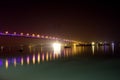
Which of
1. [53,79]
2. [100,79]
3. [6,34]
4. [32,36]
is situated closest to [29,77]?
[53,79]

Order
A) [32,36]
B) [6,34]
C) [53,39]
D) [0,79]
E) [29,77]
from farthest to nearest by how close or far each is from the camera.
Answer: [53,39] < [32,36] < [6,34] < [29,77] < [0,79]

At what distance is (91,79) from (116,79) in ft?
2.93

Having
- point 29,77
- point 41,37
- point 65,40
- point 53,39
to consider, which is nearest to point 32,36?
point 41,37

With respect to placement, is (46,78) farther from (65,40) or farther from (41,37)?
(65,40)

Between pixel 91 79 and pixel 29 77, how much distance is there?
242cm

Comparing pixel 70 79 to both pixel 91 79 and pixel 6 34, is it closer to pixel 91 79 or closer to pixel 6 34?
pixel 91 79

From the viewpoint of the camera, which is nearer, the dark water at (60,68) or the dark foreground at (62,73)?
the dark foreground at (62,73)

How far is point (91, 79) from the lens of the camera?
8.92 meters

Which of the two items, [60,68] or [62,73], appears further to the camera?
[60,68]

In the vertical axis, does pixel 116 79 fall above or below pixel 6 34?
below

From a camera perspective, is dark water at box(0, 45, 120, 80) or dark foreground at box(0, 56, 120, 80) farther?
dark water at box(0, 45, 120, 80)

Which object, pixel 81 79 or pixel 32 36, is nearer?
pixel 81 79

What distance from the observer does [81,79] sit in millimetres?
9008

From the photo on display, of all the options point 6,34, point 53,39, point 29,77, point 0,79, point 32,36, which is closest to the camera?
point 0,79
